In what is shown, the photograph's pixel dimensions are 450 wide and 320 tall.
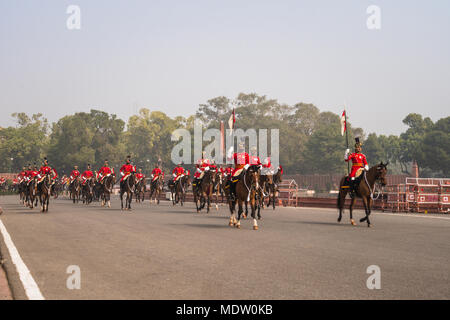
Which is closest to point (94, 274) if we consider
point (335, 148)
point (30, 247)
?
point (30, 247)

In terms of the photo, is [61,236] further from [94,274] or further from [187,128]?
[187,128]

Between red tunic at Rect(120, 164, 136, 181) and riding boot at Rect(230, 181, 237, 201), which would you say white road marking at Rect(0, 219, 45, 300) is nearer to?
riding boot at Rect(230, 181, 237, 201)

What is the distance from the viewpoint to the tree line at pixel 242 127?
93750mm

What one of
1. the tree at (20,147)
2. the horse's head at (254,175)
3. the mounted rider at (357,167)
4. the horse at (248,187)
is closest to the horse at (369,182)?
the mounted rider at (357,167)

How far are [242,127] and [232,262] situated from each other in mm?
100777

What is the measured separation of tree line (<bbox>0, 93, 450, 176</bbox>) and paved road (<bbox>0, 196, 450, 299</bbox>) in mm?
76630

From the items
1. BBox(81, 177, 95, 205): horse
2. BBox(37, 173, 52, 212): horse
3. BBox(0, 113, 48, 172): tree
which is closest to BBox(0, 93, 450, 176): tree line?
BBox(0, 113, 48, 172): tree

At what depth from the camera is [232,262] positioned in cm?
938

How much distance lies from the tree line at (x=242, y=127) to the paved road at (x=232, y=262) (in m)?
76.6

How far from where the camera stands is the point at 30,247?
37.3ft

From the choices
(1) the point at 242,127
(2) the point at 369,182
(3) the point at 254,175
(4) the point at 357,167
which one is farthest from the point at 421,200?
(1) the point at 242,127

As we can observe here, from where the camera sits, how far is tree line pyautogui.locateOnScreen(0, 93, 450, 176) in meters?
93.8

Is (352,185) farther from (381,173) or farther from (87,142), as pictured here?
(87,142)
